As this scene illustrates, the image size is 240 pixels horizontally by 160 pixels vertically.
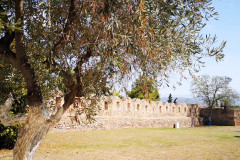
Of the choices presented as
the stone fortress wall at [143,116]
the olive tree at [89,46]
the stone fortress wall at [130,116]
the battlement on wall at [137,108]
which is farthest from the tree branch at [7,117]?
the battlement on wall at [137,108]

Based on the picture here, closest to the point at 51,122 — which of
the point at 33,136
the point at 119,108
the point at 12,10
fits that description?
the point at 33,136

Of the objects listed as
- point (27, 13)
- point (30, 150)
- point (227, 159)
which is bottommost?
point (227, 159)

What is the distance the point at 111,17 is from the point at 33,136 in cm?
307

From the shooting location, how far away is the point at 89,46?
6102 mm

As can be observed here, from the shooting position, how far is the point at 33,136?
19.3 feet

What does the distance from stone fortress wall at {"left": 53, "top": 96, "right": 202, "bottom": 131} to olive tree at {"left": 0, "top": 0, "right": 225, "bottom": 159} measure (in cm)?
1168

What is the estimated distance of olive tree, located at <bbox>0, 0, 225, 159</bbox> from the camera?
5363 mm

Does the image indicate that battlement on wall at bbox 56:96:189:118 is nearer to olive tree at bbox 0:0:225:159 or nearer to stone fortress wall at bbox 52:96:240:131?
stone fortress wall at bbox 52:96:240:131

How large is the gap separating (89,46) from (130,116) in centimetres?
2054

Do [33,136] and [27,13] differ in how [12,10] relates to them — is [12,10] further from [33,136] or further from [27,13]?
[33,136]

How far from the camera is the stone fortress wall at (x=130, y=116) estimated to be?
792 inches

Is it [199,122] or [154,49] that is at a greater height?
[154,49]

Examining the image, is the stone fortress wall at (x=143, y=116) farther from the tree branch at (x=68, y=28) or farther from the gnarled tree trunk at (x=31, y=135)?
the tree branch at (x=68, y=28)

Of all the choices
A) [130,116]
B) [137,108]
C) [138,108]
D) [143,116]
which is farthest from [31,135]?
[143,116]
